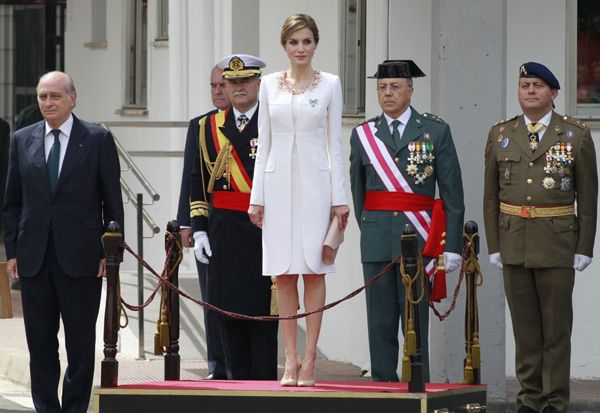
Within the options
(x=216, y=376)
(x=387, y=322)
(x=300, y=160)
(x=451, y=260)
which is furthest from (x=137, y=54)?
(x=300, y=160)

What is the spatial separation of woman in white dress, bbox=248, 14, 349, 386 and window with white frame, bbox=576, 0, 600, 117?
12.4 feet

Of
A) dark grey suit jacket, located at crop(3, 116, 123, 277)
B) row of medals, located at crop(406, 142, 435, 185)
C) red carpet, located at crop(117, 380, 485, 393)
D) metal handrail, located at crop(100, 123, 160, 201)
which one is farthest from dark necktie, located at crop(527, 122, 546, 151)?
metal handrail, located at crop(100, 123, 160, 201)

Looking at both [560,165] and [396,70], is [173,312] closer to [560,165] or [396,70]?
[396,70]

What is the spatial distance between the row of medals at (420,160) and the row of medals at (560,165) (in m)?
0.74

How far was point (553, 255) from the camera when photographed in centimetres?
1188

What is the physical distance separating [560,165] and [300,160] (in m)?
2.03

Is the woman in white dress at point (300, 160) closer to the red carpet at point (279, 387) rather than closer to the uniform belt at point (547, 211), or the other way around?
the red carpet at point (279, 387)

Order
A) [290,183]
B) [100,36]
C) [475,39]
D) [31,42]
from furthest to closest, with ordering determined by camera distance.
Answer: [31,42] → [100,36] → [475,39] → [290,183]

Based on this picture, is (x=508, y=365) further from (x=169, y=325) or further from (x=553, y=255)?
(x=169, y=325)

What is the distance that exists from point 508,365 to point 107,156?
12.1 ft

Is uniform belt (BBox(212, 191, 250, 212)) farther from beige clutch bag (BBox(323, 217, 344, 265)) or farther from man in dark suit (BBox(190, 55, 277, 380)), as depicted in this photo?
beige clutch bag (BBox(323, 217, 344, 265))

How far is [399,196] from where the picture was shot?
11719 mm

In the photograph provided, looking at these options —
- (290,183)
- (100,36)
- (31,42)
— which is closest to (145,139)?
(100,36)

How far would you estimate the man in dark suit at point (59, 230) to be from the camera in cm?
1159
